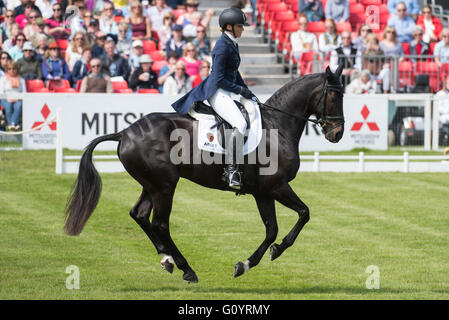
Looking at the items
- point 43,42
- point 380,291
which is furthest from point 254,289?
point 43,42

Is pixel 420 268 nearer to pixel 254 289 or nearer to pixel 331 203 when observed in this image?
pixel 254 289

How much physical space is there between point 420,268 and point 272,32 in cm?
1544

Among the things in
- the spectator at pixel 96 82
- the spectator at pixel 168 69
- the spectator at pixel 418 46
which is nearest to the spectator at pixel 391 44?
the spectator at pixel 418 46

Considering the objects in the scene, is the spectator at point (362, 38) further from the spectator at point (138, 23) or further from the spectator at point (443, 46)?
the spectator at point (138, 23)

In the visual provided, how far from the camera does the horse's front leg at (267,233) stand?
8.94m

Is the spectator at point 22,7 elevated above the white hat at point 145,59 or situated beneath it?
elevated above

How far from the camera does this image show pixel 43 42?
21.1 m

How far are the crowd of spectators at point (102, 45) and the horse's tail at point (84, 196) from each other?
9.82 meters

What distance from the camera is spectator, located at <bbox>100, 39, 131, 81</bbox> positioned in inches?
825

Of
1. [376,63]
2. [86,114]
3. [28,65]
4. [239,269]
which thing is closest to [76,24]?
[28,65]

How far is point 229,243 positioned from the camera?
11297 millimetres

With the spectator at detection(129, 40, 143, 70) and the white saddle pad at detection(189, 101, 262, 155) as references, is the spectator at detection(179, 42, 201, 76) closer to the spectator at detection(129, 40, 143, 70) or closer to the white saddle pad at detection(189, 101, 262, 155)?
the spectator at detection(129, 40, 143, 70)

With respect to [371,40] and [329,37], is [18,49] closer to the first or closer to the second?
[329,37]

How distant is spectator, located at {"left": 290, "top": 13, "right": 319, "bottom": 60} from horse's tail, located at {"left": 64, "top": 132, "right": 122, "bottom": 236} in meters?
14.2
